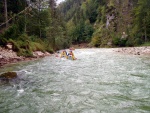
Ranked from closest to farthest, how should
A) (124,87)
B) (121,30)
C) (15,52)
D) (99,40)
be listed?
(124,87), (15,52), (121,30), (99,40)

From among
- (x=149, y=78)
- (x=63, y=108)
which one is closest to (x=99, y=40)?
(x=149, y=78)

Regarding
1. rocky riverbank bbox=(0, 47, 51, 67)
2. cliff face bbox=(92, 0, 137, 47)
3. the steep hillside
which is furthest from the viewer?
cliff face bbox=(92, 0, 137, 47)

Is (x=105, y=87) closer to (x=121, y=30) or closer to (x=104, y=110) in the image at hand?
(x=104, y=110)

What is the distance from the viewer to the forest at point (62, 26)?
22.6 m

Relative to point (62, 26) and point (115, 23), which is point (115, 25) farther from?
point (62, 26)

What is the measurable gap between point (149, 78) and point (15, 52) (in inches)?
579

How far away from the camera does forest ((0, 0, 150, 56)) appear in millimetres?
22622

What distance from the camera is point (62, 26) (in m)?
58.9

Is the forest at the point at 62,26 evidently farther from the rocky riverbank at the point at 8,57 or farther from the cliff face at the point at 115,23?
the rocky riverbank at the point at 8,57

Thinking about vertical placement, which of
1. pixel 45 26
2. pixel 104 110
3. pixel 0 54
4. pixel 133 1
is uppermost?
pixel 133 1

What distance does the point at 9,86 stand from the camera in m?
8.77

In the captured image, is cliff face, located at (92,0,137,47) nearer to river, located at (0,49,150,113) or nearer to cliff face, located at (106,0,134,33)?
cliff face, located at (106,0,134,33)

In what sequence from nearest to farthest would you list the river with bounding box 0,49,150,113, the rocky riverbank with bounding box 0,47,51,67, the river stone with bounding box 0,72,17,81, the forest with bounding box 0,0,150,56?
1. the river with bounding box 0,49,150,113
2. the river stone with bounding box 0,72,17,81
3. the rocky riverbank with bounding box 0,47,51,67
4. the forest with bounding box 0,0,150,56

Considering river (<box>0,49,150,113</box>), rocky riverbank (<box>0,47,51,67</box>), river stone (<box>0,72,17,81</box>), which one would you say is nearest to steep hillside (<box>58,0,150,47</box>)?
rocky riverbank (<box>0,47,51,67</box>)
